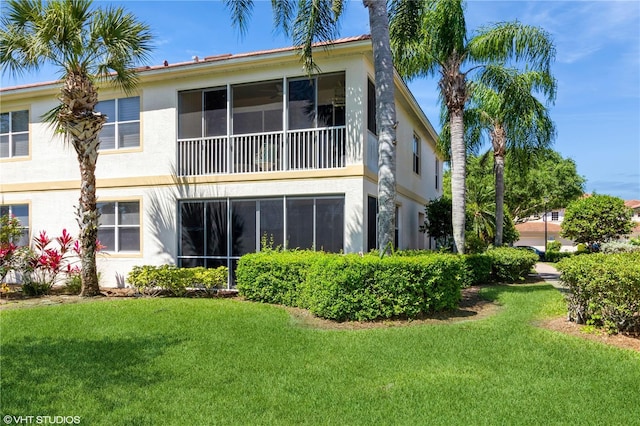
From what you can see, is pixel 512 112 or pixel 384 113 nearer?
pixel 384 113

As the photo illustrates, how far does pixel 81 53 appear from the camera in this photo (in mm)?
11016

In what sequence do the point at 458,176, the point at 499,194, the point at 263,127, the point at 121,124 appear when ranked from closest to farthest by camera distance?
the point at 263,127, the point at 121,124, the point at 458,176, the point at 499,194

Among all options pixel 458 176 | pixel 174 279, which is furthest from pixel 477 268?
pixel 174 279

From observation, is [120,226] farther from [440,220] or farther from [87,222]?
[440,220]

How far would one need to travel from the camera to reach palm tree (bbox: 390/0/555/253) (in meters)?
12.3

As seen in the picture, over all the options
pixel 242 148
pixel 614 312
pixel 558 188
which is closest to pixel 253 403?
pixel 614 312

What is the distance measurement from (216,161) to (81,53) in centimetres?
431

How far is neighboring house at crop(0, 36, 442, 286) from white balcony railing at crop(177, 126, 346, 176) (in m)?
0.03

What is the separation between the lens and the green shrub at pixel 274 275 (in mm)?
9984

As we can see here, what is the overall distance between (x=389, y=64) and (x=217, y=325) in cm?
687

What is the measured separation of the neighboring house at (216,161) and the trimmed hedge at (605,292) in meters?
4.94

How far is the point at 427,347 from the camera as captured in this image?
21.7ft

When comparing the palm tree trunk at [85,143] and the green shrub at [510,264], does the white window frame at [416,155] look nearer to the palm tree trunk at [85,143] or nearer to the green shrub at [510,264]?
the green shrub at [510,264]

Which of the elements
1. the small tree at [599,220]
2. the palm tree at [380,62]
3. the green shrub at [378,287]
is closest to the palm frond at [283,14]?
the palm tree at [380,62]
